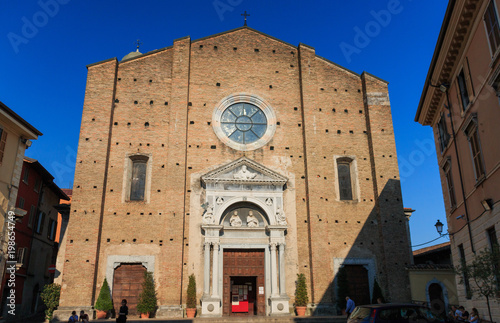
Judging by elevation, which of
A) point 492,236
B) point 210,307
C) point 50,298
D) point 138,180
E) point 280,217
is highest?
point 138,180

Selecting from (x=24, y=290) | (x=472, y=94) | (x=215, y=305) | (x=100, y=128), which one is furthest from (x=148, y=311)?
(x=472, y=94)

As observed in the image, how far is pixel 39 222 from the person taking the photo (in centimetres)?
2550

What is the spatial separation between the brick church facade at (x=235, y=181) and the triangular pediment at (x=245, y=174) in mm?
54

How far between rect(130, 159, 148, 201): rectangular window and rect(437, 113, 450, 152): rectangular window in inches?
501

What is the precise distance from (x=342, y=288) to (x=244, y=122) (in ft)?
29.6

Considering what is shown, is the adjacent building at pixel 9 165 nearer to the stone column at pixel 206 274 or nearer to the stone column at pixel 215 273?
the stone column at pixel 206 274

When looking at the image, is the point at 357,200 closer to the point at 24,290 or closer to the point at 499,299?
the point at 499,299

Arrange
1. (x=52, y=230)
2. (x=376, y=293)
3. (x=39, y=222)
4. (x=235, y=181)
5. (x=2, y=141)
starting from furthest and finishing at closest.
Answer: (x=52, y=230), (x=39, y=222), (x=235, y=181), (x=376, y=293), (x=2, y=141)

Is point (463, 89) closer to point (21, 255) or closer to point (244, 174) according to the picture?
point (244, 174)

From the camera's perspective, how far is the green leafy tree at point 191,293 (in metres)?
17.3

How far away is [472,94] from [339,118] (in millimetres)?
9446

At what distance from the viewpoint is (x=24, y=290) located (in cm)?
2284

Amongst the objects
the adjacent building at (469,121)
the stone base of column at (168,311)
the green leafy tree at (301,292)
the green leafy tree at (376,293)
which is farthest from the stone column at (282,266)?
the adjacent building at (469,121)

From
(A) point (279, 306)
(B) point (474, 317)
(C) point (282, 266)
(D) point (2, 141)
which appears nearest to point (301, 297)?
(A) point (279, 306)
